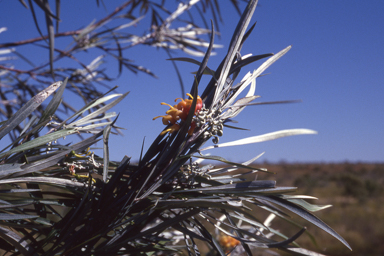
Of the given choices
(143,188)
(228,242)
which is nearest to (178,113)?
(143,188)

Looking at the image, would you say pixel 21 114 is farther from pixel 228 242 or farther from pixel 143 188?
pixel 228 242

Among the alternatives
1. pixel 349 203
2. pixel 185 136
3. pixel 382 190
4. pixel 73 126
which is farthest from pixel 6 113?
pixel 382 190

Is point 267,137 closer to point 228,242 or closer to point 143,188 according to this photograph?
point 143,188

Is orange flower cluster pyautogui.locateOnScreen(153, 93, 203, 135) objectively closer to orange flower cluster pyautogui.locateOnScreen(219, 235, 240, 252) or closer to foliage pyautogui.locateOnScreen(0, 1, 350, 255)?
foliage pyautogui.locateOnScreen(0, 1, 350, 255)

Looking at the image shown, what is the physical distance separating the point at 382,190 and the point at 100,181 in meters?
7.82

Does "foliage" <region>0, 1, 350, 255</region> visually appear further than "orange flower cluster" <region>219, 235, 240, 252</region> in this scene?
No

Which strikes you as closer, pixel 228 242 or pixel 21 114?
pixel 21 114

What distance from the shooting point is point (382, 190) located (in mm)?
6383

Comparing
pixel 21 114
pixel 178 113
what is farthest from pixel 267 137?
pixel 21 114

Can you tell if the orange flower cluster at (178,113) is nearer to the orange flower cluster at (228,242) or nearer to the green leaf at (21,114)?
the green leaf at (21,114)

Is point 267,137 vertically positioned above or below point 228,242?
above

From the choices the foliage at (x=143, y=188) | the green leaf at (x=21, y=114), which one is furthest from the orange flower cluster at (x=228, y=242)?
the green leaf at (x=21, y=114)

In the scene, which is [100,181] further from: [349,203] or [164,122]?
[349,203]

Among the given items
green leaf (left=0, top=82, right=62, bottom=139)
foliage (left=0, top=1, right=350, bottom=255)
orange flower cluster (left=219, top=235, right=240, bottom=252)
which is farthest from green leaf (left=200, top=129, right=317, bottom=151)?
orange flower cluster (left=219, top=235, right=240, bottom=252)
